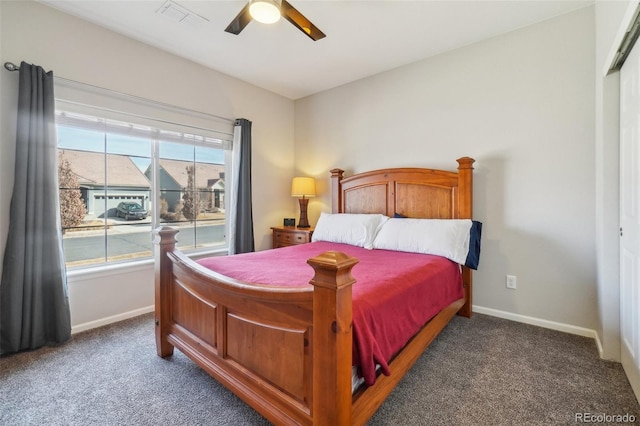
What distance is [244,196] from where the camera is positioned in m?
3.59

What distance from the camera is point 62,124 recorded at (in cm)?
A: 246

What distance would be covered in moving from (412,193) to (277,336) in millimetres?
2297

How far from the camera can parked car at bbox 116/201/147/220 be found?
291cm

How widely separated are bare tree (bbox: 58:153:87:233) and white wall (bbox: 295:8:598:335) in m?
3.16

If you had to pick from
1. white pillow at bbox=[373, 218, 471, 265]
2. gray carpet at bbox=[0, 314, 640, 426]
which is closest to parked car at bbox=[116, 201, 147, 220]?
gray carpet at bbox=[0, 314, 640, 426]

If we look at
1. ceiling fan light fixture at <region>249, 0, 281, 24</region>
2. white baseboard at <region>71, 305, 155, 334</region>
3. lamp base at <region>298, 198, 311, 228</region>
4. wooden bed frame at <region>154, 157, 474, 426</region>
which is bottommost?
white baseboard at <region>71, 305, 155, 334</region>

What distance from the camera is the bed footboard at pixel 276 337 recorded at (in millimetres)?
1063

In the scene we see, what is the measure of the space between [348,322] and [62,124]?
2902mm

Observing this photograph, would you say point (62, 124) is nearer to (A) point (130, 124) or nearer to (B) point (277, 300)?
(A) point (130, 124)

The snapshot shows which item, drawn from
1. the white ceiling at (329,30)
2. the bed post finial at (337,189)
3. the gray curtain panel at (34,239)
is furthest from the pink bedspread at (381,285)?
the white ceiling at (329,30)

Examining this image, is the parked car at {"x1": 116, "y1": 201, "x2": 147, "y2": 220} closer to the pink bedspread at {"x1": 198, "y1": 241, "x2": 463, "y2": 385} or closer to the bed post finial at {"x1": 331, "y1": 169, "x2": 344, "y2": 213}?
the pink bedspread at {"x1": 198, "y1": 241, "x2": 463, "y2": 385}

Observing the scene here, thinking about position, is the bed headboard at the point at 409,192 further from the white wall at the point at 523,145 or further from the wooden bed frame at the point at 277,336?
the wooden bed frame at the point at 277,336

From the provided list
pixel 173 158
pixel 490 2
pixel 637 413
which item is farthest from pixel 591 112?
pixel 173 158

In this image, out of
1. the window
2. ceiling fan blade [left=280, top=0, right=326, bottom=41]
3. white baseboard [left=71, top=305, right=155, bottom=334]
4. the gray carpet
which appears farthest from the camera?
the window
